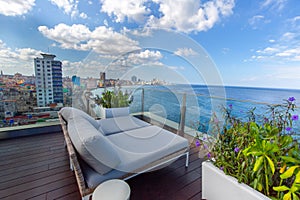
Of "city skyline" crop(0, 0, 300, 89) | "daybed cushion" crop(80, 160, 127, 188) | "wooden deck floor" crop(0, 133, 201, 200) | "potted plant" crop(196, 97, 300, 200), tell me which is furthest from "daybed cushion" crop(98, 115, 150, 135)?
"potted plant" crop(196, 97, 300, 200)

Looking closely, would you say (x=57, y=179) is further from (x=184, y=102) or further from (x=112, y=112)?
(x=184, y=102)

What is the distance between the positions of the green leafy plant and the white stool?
8.04 ft

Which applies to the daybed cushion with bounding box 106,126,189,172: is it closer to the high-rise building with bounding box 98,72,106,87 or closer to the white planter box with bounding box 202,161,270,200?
the white planter box with bounding box 202,161,270,200

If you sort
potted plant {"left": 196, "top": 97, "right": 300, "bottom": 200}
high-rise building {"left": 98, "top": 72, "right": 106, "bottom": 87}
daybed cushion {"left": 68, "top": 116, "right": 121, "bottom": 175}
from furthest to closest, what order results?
high-rise building {"left": 98, "top": 72, "right": 106, "bottom": 87} < daybed cushion {"left": 68, "top": 116, "right": 121, "bottom": 175} < potted plant {"left": 196, "top": 97, "right": 300, "bottom": 200}

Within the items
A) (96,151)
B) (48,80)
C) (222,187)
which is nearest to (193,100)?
(222,187)

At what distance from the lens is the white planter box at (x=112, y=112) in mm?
3212

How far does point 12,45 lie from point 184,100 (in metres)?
3.71

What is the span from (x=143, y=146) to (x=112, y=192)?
750 mm

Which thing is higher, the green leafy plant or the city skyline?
the city skyline

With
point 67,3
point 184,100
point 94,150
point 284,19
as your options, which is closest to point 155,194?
point 94,150

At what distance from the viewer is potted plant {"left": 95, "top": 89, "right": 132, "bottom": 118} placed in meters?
3.25

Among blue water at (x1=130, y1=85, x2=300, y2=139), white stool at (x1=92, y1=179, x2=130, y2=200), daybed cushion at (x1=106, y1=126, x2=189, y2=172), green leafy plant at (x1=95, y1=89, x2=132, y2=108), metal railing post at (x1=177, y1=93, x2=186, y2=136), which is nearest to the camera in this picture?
white stool at (x1=92, y1=179, x2=130, y2=200)

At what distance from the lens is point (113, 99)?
347 centimetres

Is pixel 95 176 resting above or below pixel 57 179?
above
